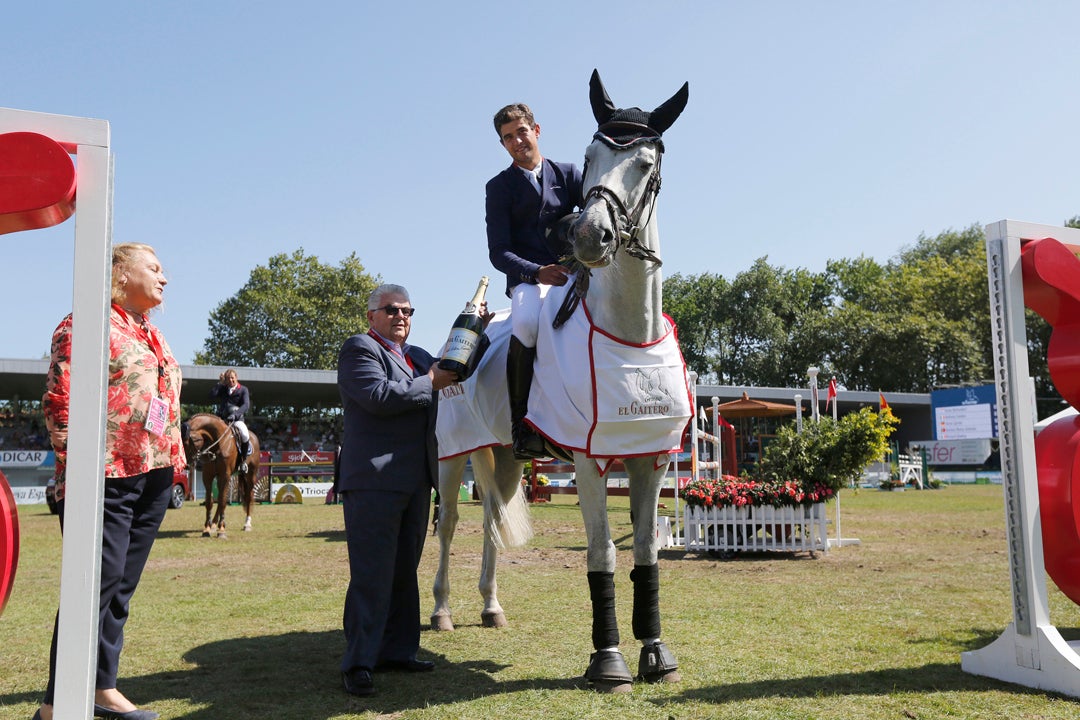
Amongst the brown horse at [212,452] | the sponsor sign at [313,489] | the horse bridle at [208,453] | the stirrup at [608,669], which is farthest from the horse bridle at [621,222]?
the sponsor sign at [313,489]

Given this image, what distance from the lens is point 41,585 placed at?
24.2 ft

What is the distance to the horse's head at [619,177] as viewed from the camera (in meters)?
3.37

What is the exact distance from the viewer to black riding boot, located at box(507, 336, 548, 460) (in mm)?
4407

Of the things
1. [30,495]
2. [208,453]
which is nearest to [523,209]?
[208,453]

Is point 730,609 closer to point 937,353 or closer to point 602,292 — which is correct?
point 602,292

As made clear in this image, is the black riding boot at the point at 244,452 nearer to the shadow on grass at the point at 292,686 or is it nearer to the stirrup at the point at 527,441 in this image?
the shadow on grass at the point at 292,686

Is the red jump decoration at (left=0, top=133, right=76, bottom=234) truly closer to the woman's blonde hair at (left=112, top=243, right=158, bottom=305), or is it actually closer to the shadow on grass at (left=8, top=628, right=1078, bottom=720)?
the woman's blonde hair at (left=112, top=243, right=158, bottom=305)

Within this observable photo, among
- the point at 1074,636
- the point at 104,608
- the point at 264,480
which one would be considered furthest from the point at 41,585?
the point at 264,480

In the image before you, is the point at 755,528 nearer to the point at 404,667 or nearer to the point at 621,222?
the point at 404,667

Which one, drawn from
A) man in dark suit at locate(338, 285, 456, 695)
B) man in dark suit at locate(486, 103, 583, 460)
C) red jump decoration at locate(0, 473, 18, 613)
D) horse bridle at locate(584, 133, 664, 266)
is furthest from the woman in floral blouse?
horse bridle at locate(584, 133, 664, 266)

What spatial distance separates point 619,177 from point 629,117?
0.38m

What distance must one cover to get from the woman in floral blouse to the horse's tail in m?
A: 2.67

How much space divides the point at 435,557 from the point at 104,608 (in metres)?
6.67

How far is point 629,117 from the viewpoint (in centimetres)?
381
